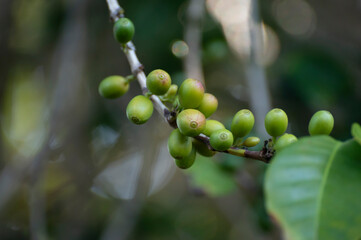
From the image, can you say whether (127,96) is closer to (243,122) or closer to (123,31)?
(123,31)

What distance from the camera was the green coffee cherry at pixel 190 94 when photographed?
81cm

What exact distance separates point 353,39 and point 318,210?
9.91ft

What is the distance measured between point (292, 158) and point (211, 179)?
4.31 ft

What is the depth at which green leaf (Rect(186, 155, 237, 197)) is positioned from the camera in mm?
1869

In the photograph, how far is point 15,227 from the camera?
3270 millimetres

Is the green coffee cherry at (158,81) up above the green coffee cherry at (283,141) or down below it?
above

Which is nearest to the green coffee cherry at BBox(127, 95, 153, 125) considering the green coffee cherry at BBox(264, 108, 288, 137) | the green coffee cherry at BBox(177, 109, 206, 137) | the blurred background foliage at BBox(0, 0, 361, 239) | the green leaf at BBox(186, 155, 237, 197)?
the green coffee cherry at BBox(177, 109, 206, 137)

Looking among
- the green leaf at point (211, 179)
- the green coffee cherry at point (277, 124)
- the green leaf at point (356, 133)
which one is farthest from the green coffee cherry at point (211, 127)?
the green leaf at point (211, 179)

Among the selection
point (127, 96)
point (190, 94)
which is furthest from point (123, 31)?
point (127, 96)

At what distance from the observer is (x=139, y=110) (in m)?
0.84

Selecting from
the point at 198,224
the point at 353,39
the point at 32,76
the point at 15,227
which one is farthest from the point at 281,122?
the point at 198,224

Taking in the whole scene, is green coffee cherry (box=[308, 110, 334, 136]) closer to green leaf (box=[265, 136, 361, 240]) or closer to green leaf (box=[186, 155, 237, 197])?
green leaf (box=[265, 136, 361, 240])

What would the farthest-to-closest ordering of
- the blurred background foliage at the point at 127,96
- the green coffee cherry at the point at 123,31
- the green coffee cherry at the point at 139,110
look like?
the blurred background foliage at the point at 127,96 < the green coffee cherry at the point at 123,31 < the green coffee cherry at the point at 139,110

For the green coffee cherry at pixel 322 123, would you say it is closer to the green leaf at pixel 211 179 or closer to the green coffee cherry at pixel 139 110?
the green coffee cherry at pixel 139 110
